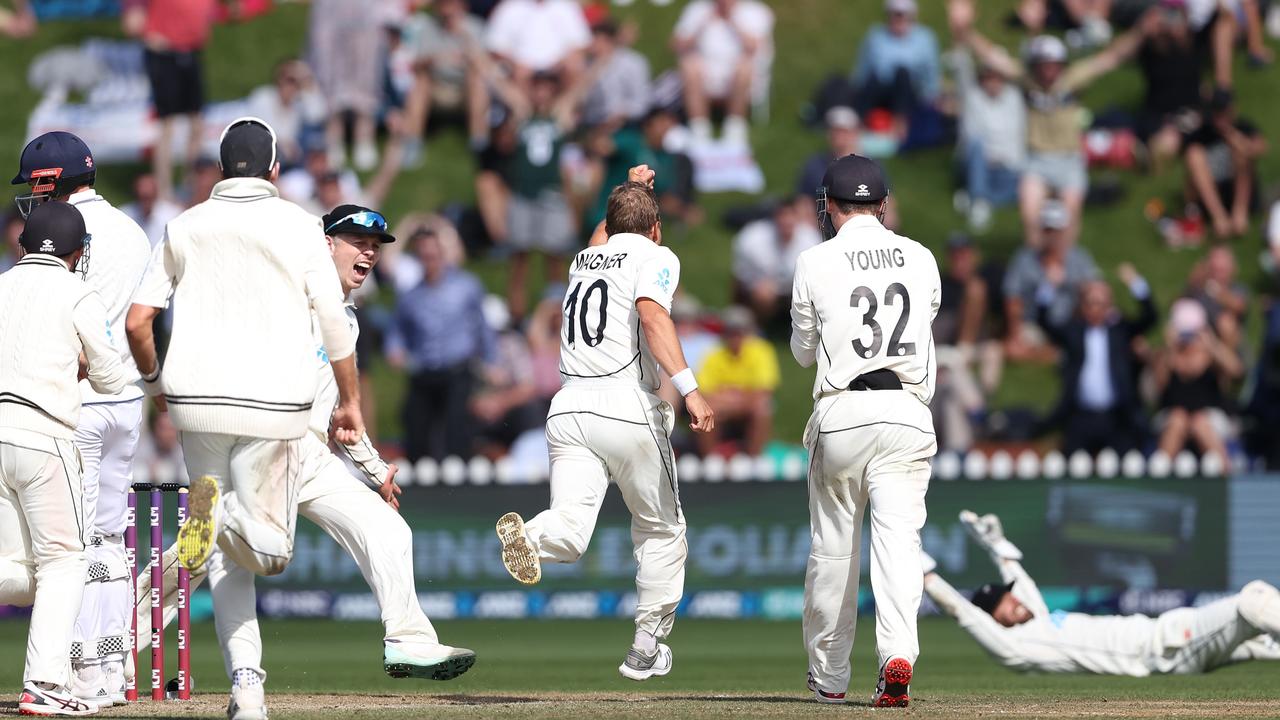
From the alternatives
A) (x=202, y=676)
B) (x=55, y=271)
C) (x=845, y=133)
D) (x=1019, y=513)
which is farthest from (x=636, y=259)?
(x=845, y=133)

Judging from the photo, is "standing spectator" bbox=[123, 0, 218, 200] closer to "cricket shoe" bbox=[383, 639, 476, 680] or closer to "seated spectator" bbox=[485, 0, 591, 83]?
"seated spectator" bbox=[485, 0, 591, 83]

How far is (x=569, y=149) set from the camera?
2028 cm

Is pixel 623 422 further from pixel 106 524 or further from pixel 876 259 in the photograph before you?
pixel 106 524

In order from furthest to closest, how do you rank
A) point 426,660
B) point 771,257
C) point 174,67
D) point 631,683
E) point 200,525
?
point 174,67 < point 771,257 < point 631,683 < point 426,660 < point 200,525

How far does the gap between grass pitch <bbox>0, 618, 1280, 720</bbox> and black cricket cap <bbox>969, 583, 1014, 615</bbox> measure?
0.43 m

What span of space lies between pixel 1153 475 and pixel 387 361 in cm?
770

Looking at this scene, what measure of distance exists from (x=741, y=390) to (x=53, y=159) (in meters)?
9.38

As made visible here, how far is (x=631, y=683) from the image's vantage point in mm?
11109

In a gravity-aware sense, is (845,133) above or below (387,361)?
above

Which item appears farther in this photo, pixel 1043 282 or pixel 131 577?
pixel 1043 282

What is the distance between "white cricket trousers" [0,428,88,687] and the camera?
26.8ft

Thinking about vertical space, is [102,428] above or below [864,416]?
below

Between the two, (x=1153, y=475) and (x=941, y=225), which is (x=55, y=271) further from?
(x=941, y=225)

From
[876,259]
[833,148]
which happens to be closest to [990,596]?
[876,259]
